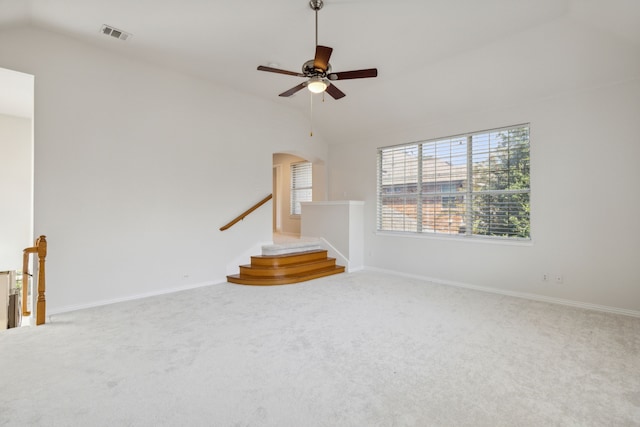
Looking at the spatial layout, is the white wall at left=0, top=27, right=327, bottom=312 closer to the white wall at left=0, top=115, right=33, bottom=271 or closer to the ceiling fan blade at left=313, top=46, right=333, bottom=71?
the white wall at left=0, top=115, right=33, bottom=271

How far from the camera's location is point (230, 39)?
3.73 meters

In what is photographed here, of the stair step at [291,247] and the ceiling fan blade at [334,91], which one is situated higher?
the ceiling fan blade at [334,91]

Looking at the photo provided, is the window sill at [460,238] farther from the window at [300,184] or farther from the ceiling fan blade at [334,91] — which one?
the ceiling fan blade at [334,91]

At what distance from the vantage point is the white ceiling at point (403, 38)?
123 inches

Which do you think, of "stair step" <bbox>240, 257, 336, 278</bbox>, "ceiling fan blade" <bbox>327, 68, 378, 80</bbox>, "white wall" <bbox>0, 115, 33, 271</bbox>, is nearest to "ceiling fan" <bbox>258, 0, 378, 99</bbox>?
"ceiling fan blade" <bbox>327, 68, 378, 80</bbox>

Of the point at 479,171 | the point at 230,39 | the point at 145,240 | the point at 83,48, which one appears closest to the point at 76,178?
the point at 145,240

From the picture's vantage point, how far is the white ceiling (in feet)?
10.2

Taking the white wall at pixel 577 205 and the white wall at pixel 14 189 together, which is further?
the white wall at pixel 14 189

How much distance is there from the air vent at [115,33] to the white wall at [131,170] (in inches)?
19.5

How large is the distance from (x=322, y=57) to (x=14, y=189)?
231 inches

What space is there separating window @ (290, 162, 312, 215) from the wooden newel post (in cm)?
552

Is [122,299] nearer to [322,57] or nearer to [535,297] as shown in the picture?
[322,57]

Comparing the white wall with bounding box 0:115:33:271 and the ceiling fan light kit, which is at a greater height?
the ceiling fan light kit

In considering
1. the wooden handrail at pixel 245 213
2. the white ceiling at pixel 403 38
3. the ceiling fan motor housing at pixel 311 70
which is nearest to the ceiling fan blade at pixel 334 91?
the ceiling fan motor housing at pixel 311 70
